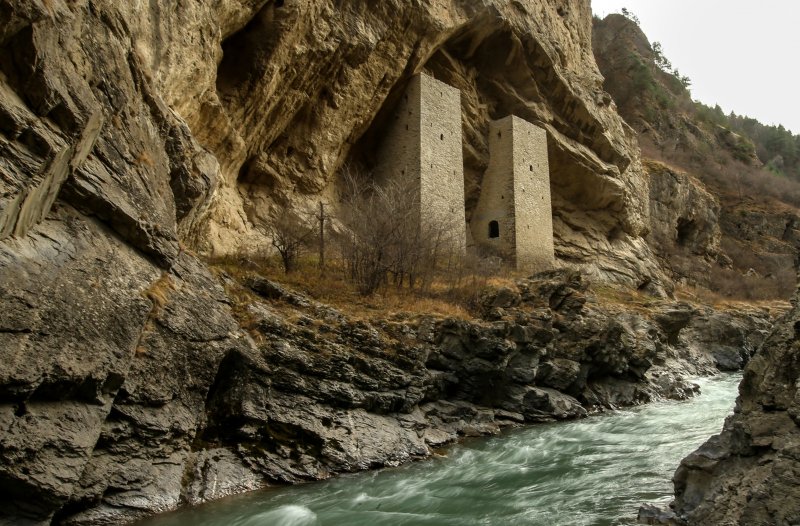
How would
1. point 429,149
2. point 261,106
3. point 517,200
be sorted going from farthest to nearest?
point 517,200 → point 429,149 → point 261,106

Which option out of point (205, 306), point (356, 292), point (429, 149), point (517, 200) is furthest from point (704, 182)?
point (205, 306)

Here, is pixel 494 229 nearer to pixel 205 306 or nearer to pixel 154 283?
pixel 205 306

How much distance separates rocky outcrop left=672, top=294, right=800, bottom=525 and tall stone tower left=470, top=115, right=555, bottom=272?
22276mm

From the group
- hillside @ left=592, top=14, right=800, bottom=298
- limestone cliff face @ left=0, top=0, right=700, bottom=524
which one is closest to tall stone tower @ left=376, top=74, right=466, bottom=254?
limestone cliff face @ left=0, top=0, right=700, bottom=524

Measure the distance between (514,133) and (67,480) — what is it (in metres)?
27.2

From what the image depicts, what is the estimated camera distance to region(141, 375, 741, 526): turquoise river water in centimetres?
790

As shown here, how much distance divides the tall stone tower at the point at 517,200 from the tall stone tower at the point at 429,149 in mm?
3043

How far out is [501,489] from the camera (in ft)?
30.8

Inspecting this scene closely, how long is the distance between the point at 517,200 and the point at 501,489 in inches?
863

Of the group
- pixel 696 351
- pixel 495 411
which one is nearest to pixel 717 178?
pixel 696 351

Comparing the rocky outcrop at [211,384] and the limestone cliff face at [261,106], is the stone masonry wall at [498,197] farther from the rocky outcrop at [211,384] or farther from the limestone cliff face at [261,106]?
the rocky outcrop at [211,384]

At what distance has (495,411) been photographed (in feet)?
47.1

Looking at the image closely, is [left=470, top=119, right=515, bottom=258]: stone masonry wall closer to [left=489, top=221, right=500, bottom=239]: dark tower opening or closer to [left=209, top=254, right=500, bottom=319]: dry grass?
[left=489, top=221, right=500, bottom=239]: dark tower opening

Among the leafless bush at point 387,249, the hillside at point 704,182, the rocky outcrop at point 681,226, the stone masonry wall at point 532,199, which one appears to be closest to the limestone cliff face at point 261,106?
the stone masonry wall at point 532,199
